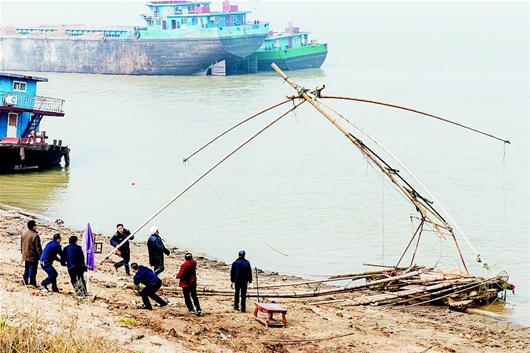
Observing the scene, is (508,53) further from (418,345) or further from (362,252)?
(418,345)

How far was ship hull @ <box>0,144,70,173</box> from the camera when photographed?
33.5m

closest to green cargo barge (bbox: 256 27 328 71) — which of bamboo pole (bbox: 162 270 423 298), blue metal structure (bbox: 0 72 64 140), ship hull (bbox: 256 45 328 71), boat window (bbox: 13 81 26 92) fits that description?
ship hull (bbox: 256 45 328 71)

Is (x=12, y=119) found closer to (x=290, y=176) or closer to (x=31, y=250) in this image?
(x=290, y=176)

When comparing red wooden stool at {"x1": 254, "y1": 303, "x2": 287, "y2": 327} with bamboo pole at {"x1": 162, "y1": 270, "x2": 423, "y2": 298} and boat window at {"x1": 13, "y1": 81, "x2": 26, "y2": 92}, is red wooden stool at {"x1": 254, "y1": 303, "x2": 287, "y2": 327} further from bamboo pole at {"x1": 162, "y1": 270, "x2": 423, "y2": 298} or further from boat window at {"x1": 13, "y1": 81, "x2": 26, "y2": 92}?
boat window at {"x1": 13, "y1": 81, "x2": 26, "y2": 92}

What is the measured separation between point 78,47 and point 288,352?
2962 inches

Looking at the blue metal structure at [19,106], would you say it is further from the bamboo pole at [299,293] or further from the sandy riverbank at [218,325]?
the bamboo pole at [299,293]

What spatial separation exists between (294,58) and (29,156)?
170 feet

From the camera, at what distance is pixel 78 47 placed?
8362 cm

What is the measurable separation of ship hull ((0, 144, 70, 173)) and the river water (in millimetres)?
500

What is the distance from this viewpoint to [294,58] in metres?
83.8

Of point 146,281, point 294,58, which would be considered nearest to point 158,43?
point 294,58

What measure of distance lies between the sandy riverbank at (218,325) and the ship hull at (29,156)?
57.6ft

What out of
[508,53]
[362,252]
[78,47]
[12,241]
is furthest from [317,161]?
[508,53]

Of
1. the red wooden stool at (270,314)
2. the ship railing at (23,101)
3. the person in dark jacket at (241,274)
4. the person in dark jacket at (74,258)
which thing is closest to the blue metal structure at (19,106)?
the ship railing at (23,101)
